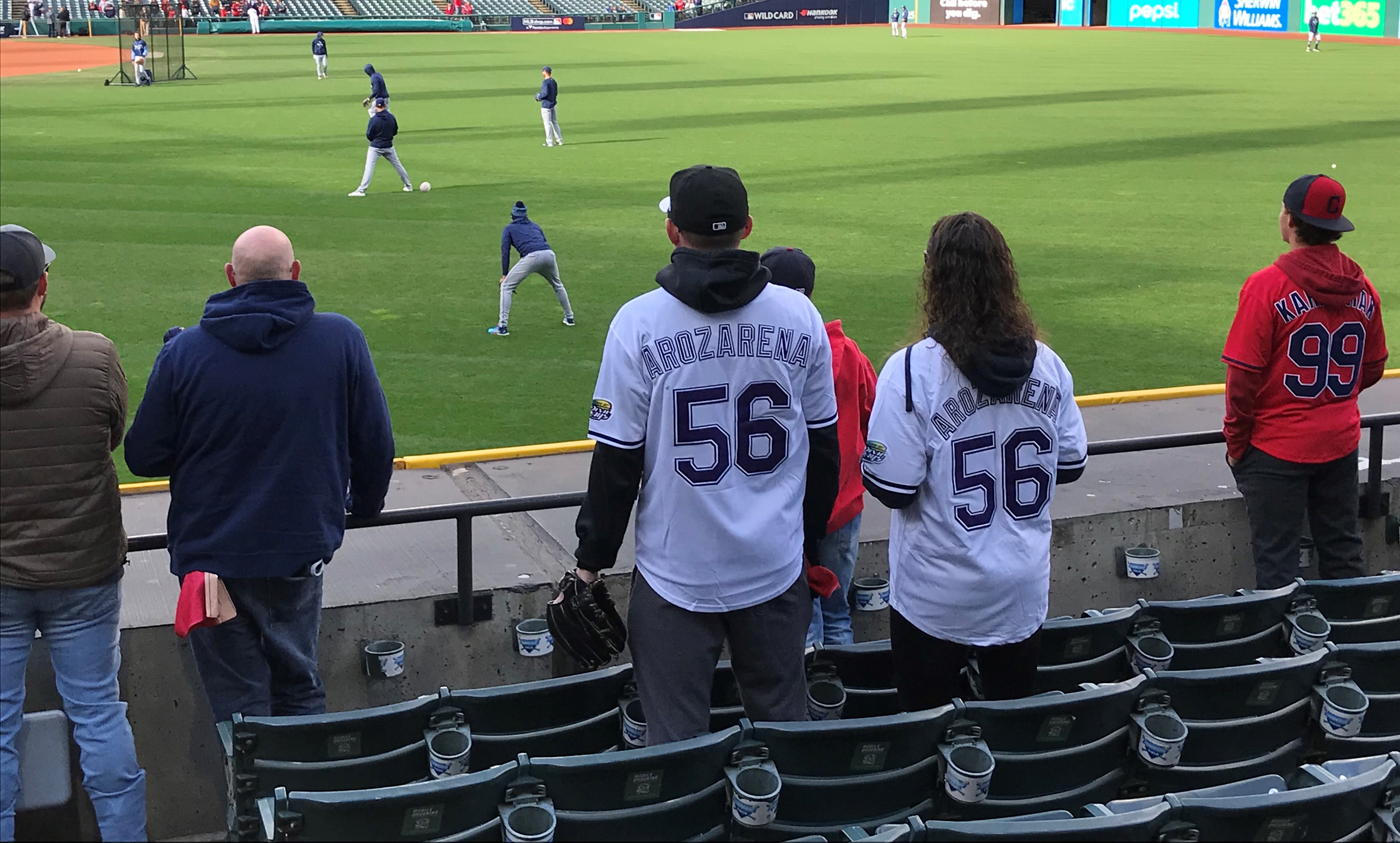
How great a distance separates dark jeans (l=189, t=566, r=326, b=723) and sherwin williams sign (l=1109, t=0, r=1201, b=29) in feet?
222

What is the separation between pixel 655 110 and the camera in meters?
30.0

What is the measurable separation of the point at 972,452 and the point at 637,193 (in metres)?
15.7

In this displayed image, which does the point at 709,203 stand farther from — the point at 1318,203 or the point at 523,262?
the point at 523,262

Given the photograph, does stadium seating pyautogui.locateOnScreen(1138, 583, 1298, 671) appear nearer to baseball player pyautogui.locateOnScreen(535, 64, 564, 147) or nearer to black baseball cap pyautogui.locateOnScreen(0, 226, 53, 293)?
black baseball cap pyautogui.locateOnScreen(0, 226, 53, 293)

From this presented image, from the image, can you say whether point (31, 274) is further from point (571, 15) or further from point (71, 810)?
point (571, 15)

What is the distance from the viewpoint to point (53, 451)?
379cm

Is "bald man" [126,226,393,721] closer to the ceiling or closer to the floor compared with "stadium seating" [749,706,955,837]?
Result: closer to the ceiling

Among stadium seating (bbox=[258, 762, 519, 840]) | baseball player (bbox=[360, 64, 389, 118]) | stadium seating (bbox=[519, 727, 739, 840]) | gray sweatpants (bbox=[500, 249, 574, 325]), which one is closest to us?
stadium seating (bbox=[258, 762, 519, 840])

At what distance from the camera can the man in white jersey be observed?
3.62 meters

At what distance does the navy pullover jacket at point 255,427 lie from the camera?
3.91m

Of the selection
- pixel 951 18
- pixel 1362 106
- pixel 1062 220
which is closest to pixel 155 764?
pixel 1062 220

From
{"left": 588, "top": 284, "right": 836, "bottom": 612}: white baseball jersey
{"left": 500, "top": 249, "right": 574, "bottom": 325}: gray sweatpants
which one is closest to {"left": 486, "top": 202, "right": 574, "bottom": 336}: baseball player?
{"left": 500, "top": 249, "right": 574, "bottom": 325}: gray sweatpants

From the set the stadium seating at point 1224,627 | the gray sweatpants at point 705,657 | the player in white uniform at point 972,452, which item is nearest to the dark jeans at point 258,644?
the gray sweatpants at point 705,657

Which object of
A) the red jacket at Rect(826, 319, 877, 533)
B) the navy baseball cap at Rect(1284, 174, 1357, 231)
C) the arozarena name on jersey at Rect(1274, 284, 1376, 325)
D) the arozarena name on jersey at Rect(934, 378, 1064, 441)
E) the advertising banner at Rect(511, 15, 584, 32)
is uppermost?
the advertising banner at Rect(511, 15, 584, 32)
